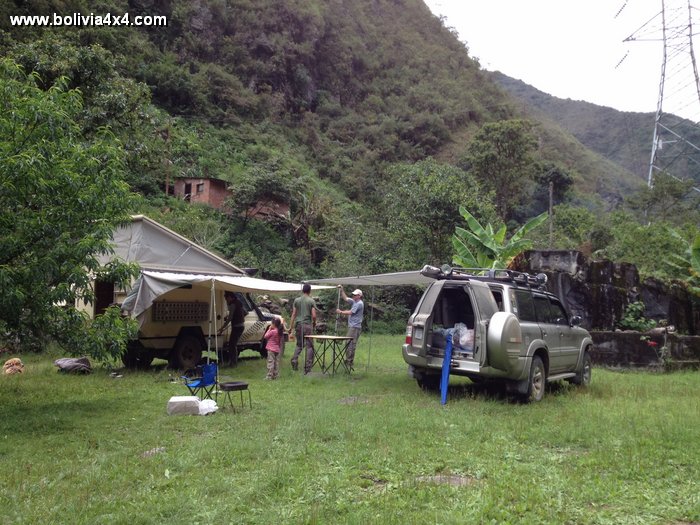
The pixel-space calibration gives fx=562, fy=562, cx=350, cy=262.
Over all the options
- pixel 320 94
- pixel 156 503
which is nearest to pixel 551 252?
pixel 156 503

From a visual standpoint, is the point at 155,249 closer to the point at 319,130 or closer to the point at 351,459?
the point at 351,459

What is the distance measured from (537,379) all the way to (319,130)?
40.7 meters

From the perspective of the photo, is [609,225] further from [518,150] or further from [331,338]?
[331,338]

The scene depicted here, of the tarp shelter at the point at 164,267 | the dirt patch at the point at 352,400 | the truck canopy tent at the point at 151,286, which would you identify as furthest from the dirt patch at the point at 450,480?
the tarp shelter at the point at 164,267

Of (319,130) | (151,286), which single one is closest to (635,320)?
(151,286)

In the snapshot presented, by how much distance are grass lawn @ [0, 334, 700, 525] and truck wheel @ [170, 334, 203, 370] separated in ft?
6.93

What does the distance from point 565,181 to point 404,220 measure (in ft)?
70.4

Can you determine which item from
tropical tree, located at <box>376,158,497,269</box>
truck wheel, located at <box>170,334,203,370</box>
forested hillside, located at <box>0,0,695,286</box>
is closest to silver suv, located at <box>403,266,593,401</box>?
forested hillside, located at <box>0,0,695,286</box>

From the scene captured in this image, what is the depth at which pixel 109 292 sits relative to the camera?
11625mm

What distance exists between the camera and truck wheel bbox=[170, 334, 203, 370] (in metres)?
11.0

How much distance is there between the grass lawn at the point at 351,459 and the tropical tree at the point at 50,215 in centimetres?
113

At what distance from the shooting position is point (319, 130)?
1834 inches

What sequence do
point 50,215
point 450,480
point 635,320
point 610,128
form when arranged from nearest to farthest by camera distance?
point 450,480 < point 50,215 < point 635,320 < point 610,128

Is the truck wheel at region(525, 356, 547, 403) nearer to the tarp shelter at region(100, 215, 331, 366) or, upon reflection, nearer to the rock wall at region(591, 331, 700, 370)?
the tarp shelter at region(100, 215, 331, 366)
